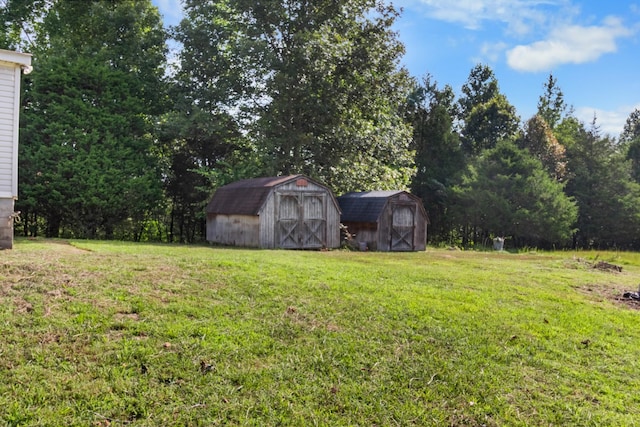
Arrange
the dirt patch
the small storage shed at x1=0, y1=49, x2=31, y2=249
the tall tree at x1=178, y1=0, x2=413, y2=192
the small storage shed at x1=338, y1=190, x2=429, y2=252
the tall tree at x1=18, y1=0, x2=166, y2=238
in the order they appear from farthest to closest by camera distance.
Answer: the tall tree at x1=178, y1=0, x2=413, y2=192, the tall tree at x1=18, y1=0, x2=166, y2=238, the small storage shed at x1=338, y1=190, x2=429, y2=252, the small storage shed at x1=0, y1=49, x2=31, y2=249, the dirt patch

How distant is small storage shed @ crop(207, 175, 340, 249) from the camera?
1847 cm

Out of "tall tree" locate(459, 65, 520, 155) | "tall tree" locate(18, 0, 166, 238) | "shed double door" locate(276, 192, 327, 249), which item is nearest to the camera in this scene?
"shed double door" locate(276, 192, 327, 249)

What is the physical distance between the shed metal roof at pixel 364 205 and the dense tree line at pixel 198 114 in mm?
2877

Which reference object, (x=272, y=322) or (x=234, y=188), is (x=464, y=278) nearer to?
(x=272, y=322)

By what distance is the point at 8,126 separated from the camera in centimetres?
1189

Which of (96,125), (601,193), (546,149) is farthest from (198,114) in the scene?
(601,193)

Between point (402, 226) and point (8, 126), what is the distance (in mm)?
14595

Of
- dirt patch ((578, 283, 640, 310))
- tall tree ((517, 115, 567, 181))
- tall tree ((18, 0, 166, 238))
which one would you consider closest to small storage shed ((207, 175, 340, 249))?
tall tree ((18, 0, 166, 238))

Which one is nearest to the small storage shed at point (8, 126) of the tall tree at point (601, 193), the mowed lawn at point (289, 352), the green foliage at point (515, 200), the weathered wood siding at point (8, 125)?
the weathered wood siding at point (8, 125)

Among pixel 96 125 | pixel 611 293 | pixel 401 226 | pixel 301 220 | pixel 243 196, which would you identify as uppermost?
pixel 96 125

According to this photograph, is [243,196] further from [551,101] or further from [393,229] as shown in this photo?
[551,101]

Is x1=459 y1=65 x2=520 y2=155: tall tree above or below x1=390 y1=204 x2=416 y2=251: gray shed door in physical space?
above

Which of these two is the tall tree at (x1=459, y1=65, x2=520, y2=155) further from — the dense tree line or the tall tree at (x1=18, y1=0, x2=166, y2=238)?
the tall tree at (x1=18, y1=0, x2=166, y2=238)

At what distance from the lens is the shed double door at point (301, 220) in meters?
18.8
